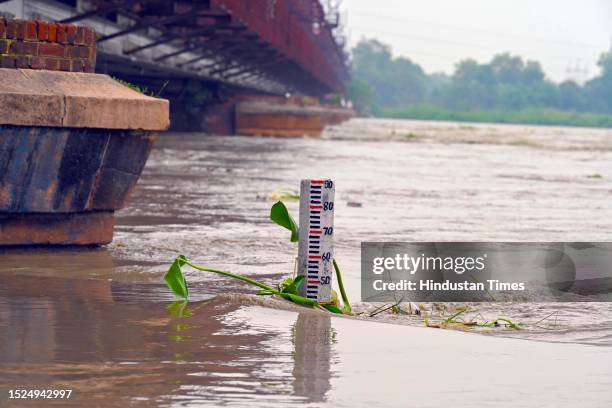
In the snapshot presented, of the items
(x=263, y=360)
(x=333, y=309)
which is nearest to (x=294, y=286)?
(x=333, y=309)

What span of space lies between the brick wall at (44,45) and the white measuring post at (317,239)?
2401 mm

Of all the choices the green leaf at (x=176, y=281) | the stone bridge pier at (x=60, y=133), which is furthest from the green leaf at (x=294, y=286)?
the stone bridge pier at (x=60, y=133)

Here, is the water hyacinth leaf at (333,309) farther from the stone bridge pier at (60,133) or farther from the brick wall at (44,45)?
the brick wall at (44,45)

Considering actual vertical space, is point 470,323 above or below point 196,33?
below

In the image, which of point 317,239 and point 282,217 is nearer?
point 317,239

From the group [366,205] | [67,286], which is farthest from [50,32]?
[366,205]

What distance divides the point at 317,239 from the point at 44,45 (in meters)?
2.64

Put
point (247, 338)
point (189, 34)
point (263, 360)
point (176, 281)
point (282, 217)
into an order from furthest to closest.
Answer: point (189, 34)
point (282, 217)
point (176, 281)
point (247, 338)
point (263, 360)

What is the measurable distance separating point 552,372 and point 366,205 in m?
8.63

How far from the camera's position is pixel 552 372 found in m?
4.49

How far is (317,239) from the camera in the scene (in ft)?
19.6

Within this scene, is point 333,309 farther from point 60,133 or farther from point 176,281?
point 60,133

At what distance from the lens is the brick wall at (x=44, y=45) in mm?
7490

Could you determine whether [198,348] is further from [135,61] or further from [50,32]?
[135,61]
